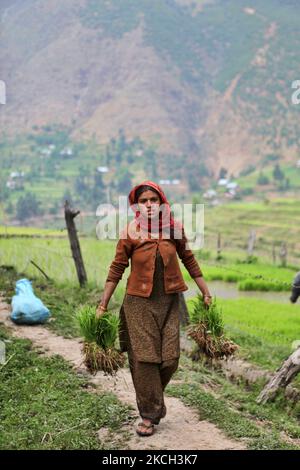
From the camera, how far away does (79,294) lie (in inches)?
384

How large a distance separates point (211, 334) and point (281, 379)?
1.28m

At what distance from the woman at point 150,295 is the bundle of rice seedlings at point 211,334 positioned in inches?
21.6

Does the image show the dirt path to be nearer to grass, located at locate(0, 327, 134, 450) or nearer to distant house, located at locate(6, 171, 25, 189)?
grass, located at locate(0, 327, 134, 450)

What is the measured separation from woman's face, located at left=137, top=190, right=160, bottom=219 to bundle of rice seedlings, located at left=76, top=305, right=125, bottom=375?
805mm

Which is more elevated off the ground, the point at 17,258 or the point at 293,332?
the point at 17,258

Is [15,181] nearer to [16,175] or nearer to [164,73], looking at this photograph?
[16,175]

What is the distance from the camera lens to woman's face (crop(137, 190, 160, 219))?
4.24 meters

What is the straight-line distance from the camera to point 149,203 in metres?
4.24

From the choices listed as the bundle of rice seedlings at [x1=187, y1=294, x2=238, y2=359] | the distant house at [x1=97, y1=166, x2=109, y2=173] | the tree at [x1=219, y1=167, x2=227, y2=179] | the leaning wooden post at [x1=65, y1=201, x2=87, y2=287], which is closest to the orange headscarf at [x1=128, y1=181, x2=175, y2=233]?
the bundle of rice seedlings at [x1=187, y1=294, x2=238, y2=359]

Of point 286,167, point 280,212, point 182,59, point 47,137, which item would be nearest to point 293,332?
point 280,212

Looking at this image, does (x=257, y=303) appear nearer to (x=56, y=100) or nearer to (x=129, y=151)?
(x=129, y=151)

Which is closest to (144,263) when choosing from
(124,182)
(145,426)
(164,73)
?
(145,426)

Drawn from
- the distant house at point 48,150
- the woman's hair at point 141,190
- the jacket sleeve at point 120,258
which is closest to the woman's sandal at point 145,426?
the jacket sleeve at point 120,258

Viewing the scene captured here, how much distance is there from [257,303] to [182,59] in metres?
149
